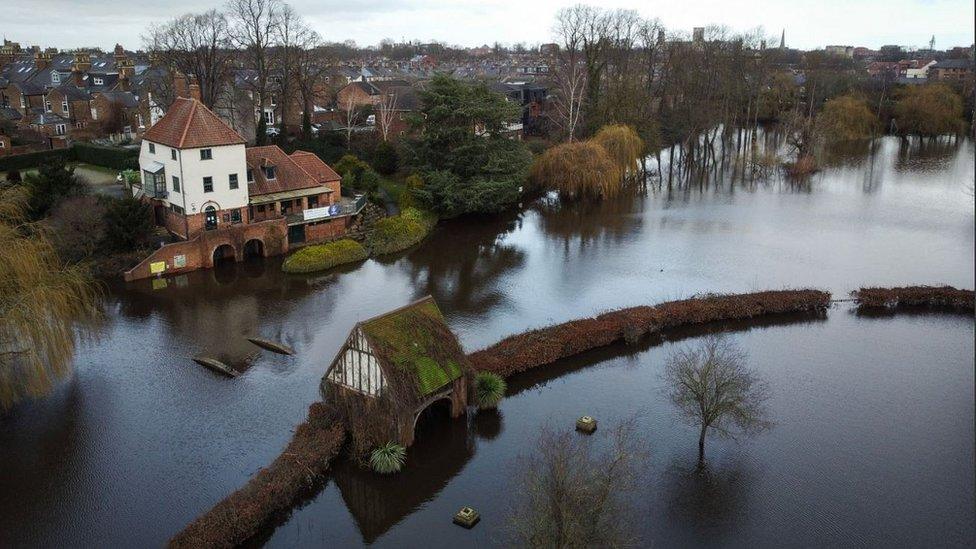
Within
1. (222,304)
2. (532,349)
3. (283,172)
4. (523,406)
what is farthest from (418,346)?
(283,172)

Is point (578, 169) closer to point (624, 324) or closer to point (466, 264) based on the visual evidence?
point (466, 264)

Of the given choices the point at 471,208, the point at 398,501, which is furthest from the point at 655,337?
the point at 471,208

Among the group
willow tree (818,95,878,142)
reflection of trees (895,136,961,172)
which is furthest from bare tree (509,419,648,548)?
willow tree (818,95,878,142)

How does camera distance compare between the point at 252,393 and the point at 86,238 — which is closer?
the point at 252,393

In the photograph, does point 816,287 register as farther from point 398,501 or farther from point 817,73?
point 817,73

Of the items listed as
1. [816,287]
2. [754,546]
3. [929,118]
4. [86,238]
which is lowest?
[754,546]

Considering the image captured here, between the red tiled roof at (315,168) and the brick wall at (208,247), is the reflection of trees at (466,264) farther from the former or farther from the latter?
the brick wall at (208,247)
